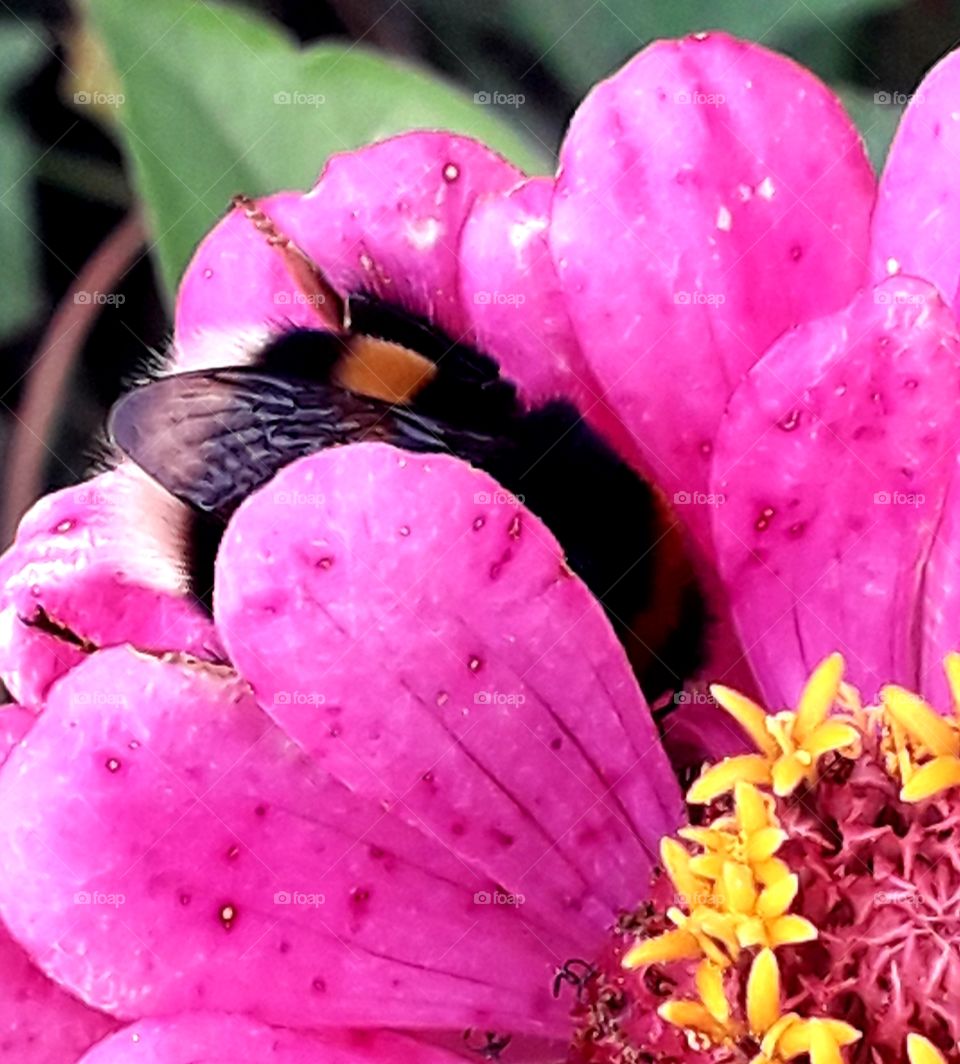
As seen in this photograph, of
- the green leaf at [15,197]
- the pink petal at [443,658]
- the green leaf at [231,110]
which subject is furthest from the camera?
the green leaf at [15,197]

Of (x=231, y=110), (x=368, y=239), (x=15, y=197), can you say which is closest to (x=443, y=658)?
(x=368, y=239)

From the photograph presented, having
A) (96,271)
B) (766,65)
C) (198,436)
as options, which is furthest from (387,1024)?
(96,271)

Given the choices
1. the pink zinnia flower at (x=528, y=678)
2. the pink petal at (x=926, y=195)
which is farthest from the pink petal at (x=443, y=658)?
the pink petal at (x=926, y=195)

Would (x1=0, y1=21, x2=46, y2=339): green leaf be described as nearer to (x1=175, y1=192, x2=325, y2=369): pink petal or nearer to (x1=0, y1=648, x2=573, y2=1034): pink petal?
(x1=175, y1=192, x2=325, y2=369): pink petal

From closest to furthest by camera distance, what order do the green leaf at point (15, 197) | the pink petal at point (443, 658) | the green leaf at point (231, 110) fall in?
the pink petal at point (443, 658)
the green leaf at point (231, 110)
the green leaf at point (15, 197)

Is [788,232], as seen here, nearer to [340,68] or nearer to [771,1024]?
[771,1024]

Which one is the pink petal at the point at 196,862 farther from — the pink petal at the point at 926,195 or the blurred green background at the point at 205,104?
the blurred green background at the point at 205,104

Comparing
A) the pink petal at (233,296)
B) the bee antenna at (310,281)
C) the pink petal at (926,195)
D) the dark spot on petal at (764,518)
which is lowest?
the pink petal at (233,296)
